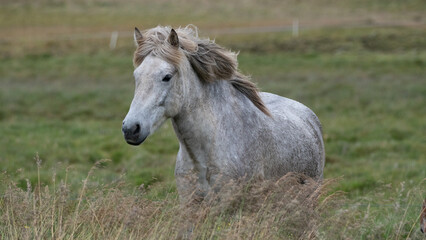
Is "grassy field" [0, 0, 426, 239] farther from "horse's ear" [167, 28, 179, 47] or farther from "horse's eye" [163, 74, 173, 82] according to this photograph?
"horse's ear" [167, 28, 179, 47]

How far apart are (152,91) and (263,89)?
573 inches

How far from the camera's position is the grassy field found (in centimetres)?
656

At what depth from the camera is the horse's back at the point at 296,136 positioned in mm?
6304

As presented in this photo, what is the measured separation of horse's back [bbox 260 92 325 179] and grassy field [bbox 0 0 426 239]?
587mm

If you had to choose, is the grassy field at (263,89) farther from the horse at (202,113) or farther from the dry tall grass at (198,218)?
the horse at (202,113)

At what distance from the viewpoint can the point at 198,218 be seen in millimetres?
4859

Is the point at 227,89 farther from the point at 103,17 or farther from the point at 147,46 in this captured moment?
the point at 103,17

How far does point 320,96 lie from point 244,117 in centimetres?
1365

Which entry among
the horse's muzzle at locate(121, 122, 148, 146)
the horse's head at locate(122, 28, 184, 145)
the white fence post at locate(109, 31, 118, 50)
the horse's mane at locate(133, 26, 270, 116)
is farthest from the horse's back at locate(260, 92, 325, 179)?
the white fence post at locate(109, 31, 118, 50)

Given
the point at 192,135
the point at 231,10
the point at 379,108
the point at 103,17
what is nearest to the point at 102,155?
the point at 192,135

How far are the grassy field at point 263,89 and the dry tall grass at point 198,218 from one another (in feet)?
0.16

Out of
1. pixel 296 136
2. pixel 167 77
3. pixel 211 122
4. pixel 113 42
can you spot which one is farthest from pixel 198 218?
pixel 113 42

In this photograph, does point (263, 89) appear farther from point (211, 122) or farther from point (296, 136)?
point (211, 122)

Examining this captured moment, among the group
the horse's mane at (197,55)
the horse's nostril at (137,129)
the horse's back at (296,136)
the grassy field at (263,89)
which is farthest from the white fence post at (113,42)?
the horse's nostril at (137,129)
